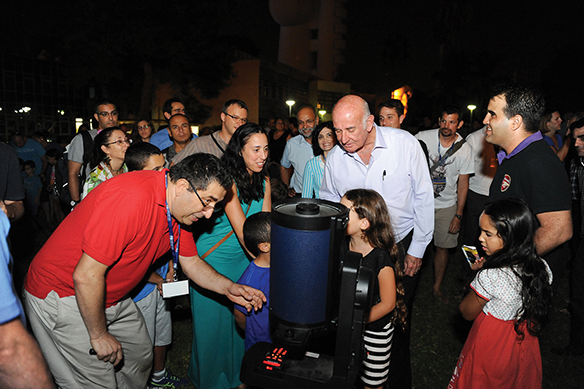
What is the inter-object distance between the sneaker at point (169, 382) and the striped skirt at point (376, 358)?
168 cm

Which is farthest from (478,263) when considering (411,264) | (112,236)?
(112,236)

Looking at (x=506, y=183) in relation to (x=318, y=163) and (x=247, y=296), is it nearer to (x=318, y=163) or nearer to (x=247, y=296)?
(x=247, y=296)

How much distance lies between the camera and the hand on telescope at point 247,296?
2.19 metres

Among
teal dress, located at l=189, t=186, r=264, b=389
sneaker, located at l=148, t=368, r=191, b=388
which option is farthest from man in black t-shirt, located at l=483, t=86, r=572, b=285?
sneaker, located at l=148, t=368, r=191, b=388

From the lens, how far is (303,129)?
232 inches

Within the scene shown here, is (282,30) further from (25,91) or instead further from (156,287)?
(156,287)

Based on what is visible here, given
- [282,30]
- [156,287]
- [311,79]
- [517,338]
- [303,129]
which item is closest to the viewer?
[517,338]

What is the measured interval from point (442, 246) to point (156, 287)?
11.9 ft

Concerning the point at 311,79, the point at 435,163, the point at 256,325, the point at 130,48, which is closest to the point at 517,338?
the point at 256,325

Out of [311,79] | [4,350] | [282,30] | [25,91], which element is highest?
[282,30]

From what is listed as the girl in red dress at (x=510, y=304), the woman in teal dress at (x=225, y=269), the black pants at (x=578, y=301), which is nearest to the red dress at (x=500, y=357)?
the girl in red dress at (x=510, y=304)

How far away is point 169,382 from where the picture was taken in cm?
325

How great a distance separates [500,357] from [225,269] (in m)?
2.02

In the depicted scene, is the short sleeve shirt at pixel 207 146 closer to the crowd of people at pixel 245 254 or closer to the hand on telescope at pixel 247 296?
the crowd of people at pixel 245 254
